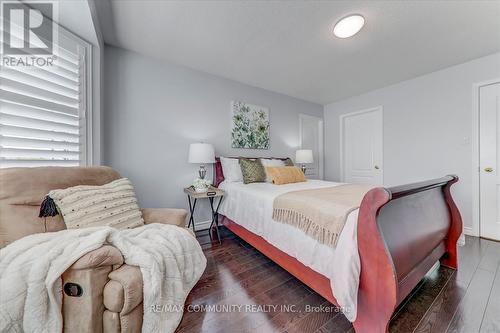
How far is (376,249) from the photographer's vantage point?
0.98 meters

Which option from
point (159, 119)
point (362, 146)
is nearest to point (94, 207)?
point (159, 119)

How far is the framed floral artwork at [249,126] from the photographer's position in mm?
3092

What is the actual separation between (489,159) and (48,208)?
14.4 feet

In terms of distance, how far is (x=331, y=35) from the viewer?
1979 millimetres

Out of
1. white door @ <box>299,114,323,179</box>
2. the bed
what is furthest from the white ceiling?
the bed

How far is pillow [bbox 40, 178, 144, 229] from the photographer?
44.5 inches

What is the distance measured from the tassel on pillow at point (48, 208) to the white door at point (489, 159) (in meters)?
4.33

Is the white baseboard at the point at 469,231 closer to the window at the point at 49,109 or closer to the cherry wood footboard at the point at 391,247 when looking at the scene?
the cherry wood footboard at the point at 391,247

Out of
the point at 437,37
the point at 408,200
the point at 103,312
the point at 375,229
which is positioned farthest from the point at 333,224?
the point at 437,37

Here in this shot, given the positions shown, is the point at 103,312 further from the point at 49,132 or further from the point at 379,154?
the point at 379,154

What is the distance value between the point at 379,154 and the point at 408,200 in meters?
2.51

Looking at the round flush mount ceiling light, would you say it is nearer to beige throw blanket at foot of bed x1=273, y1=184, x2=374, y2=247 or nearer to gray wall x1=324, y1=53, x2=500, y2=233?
beige throw blanket at foot of bed x1=273, y1=184, x2=374, y2=247

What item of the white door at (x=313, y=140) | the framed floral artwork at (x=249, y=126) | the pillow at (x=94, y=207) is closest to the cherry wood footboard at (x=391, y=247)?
the pillow at (x=94, y=207)
